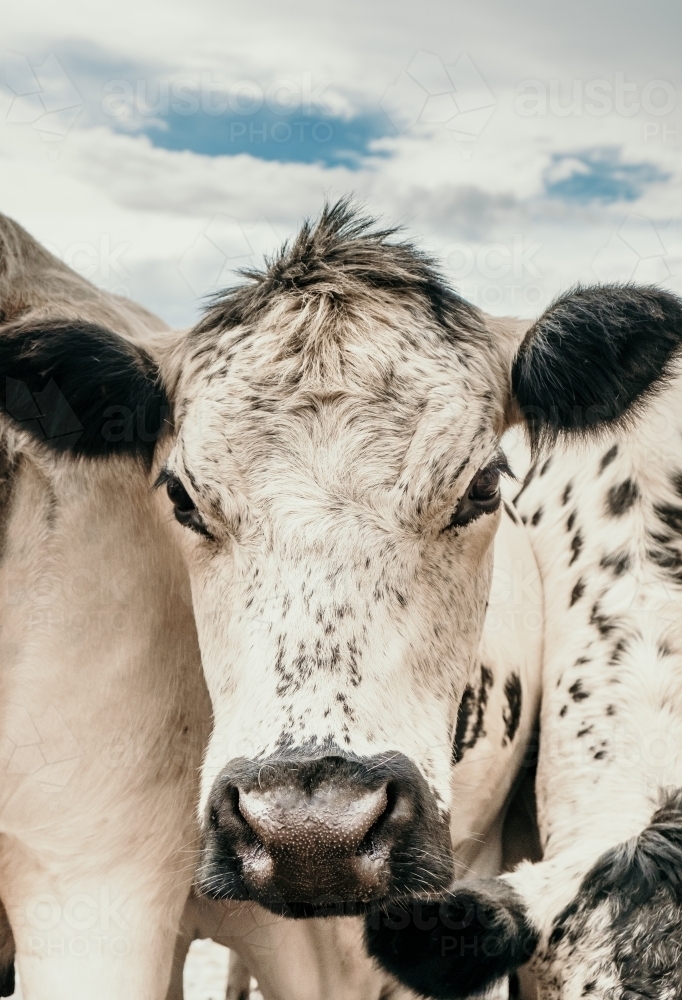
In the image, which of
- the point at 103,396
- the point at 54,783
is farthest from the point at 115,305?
the point at 54,783

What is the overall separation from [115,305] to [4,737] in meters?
1.82

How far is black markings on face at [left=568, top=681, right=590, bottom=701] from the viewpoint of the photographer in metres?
3.85

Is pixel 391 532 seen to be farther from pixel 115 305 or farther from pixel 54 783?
pixel 115 305

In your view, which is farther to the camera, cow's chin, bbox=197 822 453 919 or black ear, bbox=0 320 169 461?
black ear, bbox=0 320 169 461

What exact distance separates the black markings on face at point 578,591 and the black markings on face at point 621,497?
0.29 m

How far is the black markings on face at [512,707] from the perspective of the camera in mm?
4164

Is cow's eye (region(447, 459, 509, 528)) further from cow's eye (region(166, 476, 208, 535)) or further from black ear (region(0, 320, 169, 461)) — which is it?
black ear (region(0, 320, 169, 461))

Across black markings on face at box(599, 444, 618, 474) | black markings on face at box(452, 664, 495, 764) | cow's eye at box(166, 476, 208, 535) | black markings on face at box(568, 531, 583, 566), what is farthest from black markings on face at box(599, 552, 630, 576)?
cow's eye at box(166, 476, 208, 535)

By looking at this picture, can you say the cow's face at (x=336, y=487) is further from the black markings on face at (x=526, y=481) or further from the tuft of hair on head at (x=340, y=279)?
the black markings on face at (x=526, y=481)

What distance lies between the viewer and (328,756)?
8.02 feet

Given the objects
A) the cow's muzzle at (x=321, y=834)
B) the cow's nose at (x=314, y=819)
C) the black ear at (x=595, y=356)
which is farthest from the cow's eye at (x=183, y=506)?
the black ear at (x=595, y=356)

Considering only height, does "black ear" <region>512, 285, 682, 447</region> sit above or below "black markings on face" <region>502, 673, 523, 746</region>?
above

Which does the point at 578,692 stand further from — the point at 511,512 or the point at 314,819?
the point at 314,819

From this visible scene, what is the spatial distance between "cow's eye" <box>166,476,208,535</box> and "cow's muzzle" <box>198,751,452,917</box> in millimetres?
831
